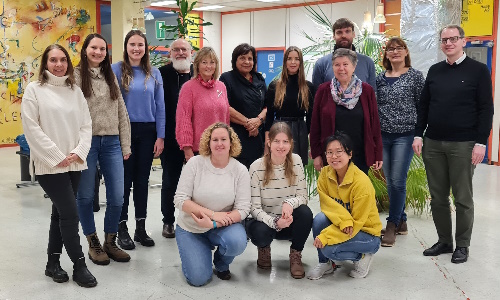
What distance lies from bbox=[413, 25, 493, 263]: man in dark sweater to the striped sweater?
918 millimetres

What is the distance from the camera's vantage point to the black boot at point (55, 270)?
318 centimetres

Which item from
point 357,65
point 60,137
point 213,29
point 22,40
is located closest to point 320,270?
point 357,65

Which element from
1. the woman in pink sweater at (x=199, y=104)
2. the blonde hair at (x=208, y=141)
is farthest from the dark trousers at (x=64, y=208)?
the woman in pink sweater at (x=199, y=104)

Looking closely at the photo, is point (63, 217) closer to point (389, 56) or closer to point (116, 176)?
point (116, 176)

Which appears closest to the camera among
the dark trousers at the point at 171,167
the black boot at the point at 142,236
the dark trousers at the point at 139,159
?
the dark trousers at the point at 139,159

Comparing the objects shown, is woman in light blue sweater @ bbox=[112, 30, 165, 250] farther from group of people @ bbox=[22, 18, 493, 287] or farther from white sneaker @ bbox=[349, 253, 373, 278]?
white sneaker @ bbox=[349, 253, 373, 278]

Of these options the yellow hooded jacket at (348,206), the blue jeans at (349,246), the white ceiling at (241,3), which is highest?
the white ceiling at (241,3)

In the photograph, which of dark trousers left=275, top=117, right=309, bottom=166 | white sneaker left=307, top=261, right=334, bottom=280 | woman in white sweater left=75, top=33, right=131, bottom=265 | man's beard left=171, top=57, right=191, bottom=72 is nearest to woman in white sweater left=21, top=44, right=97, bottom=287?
woman in white sweater left=75, top=33, right=131, bottom=265

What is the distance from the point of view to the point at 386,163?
4.03 metres

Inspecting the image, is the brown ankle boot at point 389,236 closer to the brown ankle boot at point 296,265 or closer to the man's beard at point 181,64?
the brown ankle boot at point 296,265

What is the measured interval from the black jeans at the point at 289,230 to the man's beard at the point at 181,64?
4.30 feet

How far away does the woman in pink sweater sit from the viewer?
12.1 ft

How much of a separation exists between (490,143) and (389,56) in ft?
16.3

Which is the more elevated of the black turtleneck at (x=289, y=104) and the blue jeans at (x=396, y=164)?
the black turtleneck at (x=289, y=104)
